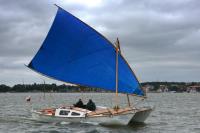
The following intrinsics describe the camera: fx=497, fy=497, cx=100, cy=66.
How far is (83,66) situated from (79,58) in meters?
0.86

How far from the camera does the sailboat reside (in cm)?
4281

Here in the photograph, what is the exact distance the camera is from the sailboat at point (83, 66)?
1686 inches

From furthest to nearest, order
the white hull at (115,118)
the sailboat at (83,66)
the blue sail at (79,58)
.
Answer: the blue sail at (79,58) < the sailboat at (83,66) < the white hull at (115,118)

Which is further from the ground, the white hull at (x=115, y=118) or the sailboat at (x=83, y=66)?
the sailboat at (x=83, y=66)

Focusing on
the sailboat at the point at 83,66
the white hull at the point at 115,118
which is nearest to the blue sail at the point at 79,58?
the sailboat at the point at 83,66

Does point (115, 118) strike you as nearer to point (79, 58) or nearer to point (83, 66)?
point (83, 66)

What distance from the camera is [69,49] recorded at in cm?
4578

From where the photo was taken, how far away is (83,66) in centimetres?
4531

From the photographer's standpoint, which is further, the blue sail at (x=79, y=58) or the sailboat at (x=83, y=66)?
the blue sail at (x=79, y=58)

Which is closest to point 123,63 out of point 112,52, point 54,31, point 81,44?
point 112,52

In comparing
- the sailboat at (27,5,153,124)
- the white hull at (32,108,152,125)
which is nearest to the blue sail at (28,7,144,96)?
the sailboat at (27,5,153,124)

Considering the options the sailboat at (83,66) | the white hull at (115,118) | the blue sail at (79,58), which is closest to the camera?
the white hull at (115,118)

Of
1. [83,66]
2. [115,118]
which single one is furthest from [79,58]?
[115,118]

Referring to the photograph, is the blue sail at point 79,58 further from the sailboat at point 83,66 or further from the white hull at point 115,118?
the white hull at point 115,118
